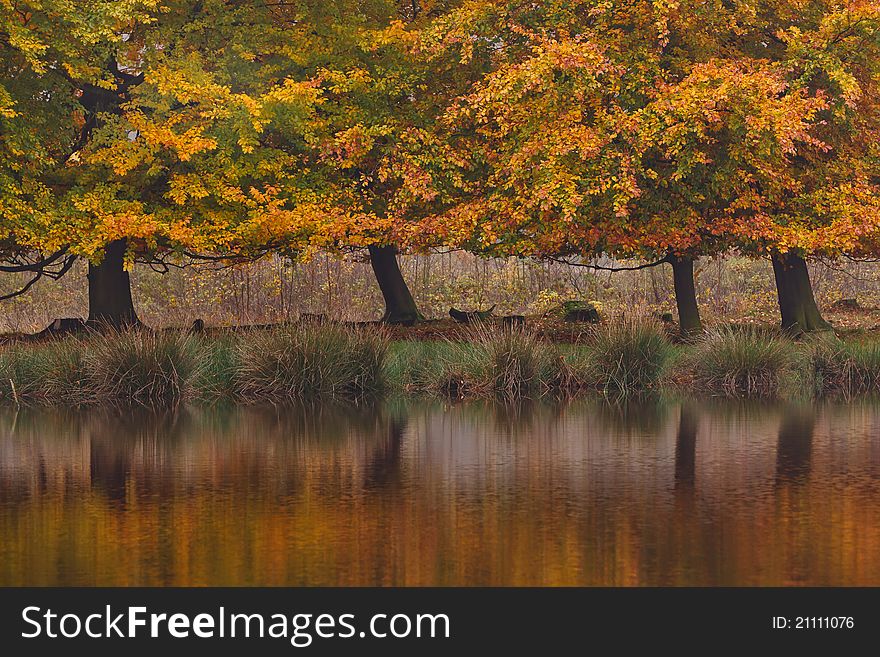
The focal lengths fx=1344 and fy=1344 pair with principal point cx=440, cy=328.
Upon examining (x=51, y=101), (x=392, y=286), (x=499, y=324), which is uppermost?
(x=51, y=101)

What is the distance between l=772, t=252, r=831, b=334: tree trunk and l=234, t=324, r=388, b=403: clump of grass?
517 inches

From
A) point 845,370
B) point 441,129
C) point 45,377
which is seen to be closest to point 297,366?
point 45,377

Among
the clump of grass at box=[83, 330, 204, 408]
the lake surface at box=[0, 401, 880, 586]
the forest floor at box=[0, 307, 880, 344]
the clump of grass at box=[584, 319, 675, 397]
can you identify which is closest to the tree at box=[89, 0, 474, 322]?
the forest floor at box=[0, 307, 880, 344]

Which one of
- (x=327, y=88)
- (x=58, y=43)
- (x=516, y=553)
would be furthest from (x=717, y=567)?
(x=327, y=88)

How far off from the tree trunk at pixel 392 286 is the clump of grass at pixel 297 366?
12.2 metres

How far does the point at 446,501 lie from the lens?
39.3ft

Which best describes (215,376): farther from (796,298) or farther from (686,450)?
(796,298)

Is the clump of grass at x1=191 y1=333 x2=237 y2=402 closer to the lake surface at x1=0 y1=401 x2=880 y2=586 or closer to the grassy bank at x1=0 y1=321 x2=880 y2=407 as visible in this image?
the grassy bank at x1=0 y1=321 x2=880 y2=407

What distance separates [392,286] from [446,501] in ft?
82.2

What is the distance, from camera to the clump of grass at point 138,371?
23.2 m

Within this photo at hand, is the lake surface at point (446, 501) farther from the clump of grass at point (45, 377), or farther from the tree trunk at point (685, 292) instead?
the tree trunk at point (685, 292)

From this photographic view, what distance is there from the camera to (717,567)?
29.2ft

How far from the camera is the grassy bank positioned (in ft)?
76.9
